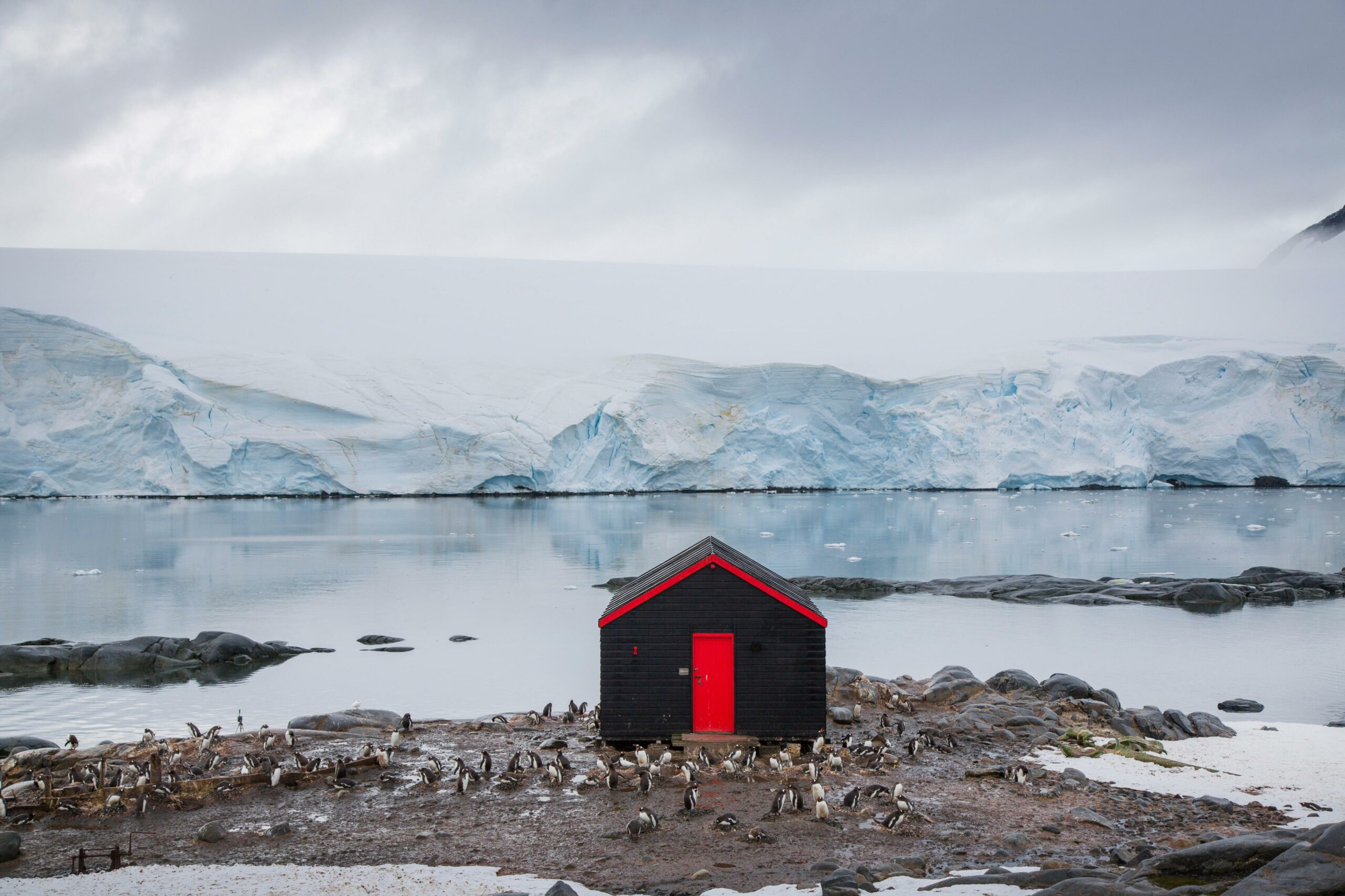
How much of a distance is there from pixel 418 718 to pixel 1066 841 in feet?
21.1

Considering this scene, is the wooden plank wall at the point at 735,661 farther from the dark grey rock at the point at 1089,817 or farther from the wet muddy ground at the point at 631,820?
the dark grey rock at the point at 1089,817

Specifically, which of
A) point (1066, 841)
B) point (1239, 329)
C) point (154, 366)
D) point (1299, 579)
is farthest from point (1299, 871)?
point (1239, 329)

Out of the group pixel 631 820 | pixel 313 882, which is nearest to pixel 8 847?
pixel 313 882

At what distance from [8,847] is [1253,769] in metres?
8.66

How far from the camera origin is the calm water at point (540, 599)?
11438 millimetres

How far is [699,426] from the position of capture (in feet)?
124

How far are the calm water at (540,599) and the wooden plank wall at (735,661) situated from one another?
3.15m

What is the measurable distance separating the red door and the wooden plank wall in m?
0.05

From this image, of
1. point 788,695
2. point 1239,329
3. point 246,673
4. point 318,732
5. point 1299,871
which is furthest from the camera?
point 1239,329

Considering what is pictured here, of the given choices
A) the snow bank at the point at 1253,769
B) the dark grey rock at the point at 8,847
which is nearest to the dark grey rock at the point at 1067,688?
the snow bank at the point at 1253,769

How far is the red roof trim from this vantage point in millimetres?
7809

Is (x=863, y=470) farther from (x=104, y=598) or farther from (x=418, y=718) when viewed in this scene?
(x=418, y=718)

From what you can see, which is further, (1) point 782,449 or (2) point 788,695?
(1) point 782,449

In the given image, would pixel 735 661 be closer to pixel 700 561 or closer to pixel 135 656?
pixel 700 561
